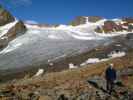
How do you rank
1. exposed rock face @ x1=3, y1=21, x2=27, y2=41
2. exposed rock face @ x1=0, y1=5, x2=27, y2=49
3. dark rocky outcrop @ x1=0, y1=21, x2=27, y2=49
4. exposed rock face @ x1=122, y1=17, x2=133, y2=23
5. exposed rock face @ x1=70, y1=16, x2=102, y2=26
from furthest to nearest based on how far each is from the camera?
exposed rock face @ x1=70, y1=16, x2=102, y2=26
exposed rock face @ x1=122, y1=17, x2=133, y2=23
exposed rock face @ x1=3, y1=21, x2=27, y2=41
exposed rock face @ x1=0, y1=5, x2=27, y2=49
dark rocky outcrop @ x1=0, y1=21, x2=27, y2=49

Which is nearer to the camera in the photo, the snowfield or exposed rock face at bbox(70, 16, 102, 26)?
the snowfield

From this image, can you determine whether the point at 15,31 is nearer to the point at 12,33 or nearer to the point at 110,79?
the point at 12,33

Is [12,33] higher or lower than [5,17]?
lower

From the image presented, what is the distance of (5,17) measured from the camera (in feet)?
465

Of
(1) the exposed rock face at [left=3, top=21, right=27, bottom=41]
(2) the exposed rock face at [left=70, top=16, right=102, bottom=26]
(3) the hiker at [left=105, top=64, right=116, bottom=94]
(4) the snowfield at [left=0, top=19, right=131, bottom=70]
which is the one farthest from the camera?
(2) the exposed rock face at [left=70, top=16, right=102, bottom=26]

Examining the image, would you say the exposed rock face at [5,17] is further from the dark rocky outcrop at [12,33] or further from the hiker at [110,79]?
the hiker at [110,79]

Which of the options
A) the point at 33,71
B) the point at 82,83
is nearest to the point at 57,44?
the point at 33,71

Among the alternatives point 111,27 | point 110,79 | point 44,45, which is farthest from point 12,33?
point 110,79

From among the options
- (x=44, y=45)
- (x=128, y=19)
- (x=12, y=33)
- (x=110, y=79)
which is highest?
(x=128, y=19)

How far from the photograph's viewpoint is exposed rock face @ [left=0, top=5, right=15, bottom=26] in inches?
5561

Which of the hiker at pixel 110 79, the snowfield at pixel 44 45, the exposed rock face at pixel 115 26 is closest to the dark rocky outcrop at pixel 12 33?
the snowfield at pixel 44 45

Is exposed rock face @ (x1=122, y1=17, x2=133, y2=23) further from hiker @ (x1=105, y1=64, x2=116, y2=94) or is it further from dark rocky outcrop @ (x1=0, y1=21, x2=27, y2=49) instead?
hiker @ (x1=105, y1=64, x2=116, y2=94)

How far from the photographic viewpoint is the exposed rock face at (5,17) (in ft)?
463

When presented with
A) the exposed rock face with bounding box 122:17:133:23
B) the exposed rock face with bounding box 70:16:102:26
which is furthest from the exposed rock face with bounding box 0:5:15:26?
the exposed rock face with bounding box 122:17:133:23
